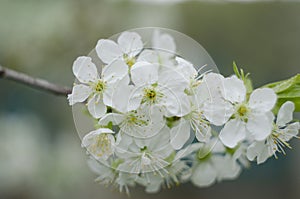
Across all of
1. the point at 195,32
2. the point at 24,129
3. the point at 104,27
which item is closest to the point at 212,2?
the point at 195,32

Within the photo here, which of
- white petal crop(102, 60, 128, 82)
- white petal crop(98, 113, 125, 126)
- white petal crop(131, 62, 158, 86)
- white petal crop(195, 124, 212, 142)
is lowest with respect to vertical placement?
white petal crop(195, 124, 212, 142)

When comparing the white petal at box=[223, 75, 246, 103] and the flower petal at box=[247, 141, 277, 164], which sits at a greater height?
the white petal at box=[223, 75, 246, 103]

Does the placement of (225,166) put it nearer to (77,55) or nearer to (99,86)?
(99,86)

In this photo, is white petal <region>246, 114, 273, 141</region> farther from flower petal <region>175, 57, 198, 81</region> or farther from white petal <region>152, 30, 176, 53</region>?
white petal <region>152, 30, 176, 53</region>

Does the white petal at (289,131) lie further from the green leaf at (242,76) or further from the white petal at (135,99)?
the white petal at (135,99)

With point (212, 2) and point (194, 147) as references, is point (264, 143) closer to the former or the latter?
point (194, 147)

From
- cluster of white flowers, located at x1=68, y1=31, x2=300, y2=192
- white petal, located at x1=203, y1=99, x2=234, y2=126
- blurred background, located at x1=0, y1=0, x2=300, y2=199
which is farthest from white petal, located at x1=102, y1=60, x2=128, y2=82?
blurred background, located at x1=0, y1=0, x2=300, y2=199

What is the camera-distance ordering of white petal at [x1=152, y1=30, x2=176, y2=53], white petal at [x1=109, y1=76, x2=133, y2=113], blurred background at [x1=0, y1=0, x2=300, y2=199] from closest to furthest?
white petal at [x1=109, y1=76, x2=133, y2=113] < white petal at [x1=152, y1=30, x2=176, y2=53] < blurred background at [x1=0, y1=0, x2=300, y2=199]
